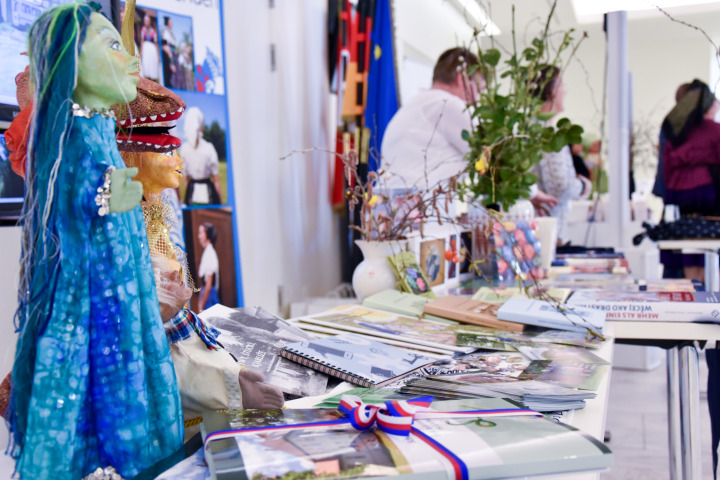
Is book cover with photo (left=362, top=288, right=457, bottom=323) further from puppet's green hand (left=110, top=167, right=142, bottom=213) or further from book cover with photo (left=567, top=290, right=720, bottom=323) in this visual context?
puppet's green hand (left=110, top=167, right=142, bottom=213)

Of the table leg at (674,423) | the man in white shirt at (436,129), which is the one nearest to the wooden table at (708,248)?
the man in white shirt at (436,129)

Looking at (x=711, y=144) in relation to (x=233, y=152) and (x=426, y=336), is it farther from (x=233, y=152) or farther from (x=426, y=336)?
(x=426, y=336)

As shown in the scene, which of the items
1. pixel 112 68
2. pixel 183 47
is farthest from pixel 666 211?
pixel 112 68

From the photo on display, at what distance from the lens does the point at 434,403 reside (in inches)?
29.8

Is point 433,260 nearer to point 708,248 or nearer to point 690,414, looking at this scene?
point 690,414

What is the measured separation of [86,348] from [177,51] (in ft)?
6.43

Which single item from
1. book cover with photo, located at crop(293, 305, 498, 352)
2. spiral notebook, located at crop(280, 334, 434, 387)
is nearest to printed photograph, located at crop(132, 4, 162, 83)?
book cover with photo, located at crop(293, 305, 498, 352)

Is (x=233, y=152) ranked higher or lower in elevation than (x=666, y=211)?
higher

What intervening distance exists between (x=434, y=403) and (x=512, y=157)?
4.75ft

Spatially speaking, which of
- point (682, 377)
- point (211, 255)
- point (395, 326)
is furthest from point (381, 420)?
point (211, 255)

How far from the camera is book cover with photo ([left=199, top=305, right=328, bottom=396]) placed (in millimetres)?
948

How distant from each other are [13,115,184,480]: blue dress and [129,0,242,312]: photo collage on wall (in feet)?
5.59

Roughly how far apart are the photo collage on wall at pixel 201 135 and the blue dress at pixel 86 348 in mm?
1705

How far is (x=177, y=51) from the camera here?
7.73ft
